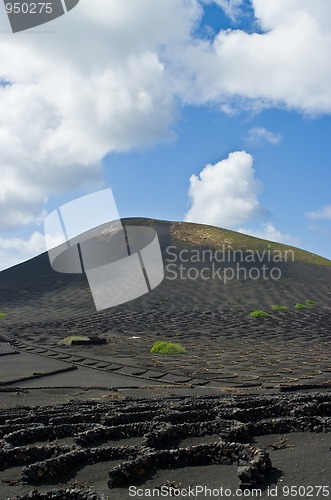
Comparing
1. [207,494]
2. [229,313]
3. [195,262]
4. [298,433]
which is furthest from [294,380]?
[195,262]

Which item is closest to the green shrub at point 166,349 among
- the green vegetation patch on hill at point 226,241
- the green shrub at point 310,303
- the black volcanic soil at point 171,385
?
the black volcanic soil at point 171,385

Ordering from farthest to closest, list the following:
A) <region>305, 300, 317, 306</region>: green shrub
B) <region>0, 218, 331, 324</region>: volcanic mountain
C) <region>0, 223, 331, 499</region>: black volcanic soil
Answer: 1. <region>305, 300, 317, 306</region>: green shrub
2. <region>0, 218, 331, 324</region>: volcanic mountain
3. <region>0, 223, 331, 499</region>: black volcanic soil

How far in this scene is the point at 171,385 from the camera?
24375 millimetres

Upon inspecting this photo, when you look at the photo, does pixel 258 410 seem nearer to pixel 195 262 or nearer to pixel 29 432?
pixel 29 432

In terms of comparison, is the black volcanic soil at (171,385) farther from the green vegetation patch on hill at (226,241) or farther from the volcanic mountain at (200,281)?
the green vegetation patch on hill at (226,241)

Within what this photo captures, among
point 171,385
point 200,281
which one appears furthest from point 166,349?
point 200,281

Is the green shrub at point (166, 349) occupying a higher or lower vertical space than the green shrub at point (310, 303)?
lower

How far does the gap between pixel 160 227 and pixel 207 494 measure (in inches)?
4497

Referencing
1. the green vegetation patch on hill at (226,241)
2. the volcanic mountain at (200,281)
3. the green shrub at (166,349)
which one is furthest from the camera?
the green vegetation patch on hill at (226,241)

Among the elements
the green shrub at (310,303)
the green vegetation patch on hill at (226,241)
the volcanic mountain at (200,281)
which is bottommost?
the green shrub at (310,303)

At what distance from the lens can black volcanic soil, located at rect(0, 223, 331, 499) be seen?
8305 mm

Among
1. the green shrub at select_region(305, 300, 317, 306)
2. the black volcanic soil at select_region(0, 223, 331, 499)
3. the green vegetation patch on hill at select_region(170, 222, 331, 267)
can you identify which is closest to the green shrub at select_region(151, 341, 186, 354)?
the black volcanic soil at select_region(0, 223, 331, 499)

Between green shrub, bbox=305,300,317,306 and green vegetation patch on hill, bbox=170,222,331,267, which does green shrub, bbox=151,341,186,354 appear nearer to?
green shrub, bbox=305,300,317,306

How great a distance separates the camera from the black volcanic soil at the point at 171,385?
8305mm
